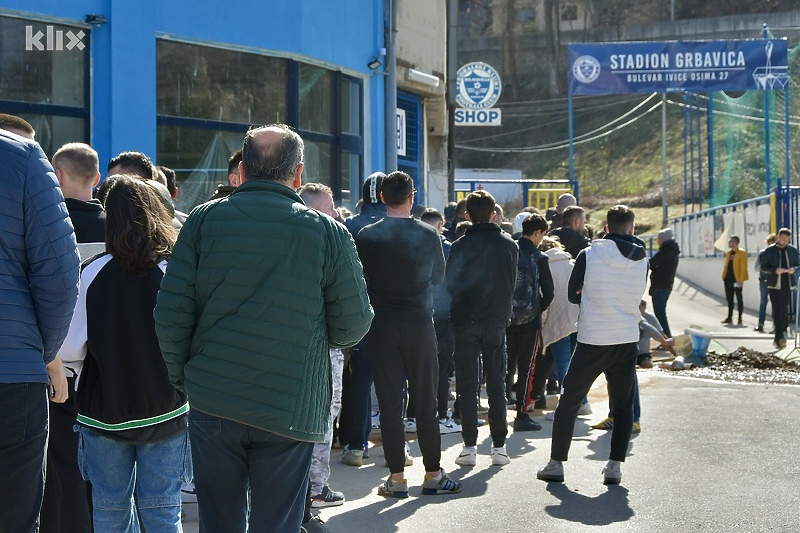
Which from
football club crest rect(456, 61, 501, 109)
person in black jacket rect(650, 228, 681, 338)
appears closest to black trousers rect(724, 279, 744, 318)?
person in black jacket rect(650, 228, 681, 338)

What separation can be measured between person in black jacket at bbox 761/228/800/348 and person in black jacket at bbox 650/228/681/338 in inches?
77.6

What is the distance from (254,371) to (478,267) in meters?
4.50

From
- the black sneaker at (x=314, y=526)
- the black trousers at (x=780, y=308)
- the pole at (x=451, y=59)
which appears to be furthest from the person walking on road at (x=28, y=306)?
the pole at (x=451, y=59)

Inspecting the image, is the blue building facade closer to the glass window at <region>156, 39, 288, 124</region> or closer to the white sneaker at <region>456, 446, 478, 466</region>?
the glass window at <region>156, 39, 288, 124</region>

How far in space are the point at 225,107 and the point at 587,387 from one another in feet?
20.5

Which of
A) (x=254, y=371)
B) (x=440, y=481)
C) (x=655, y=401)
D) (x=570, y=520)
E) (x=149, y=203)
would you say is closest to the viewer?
(x=254, y=371)

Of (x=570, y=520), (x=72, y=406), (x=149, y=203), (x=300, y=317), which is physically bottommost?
(x=570, y=520)

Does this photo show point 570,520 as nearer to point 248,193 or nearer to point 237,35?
point 248,193

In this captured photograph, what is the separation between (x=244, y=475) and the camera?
167 inches

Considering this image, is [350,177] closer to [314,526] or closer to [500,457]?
[500,457]

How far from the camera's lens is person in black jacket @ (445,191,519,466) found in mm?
8414

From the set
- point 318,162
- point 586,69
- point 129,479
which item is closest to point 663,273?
point 318,162

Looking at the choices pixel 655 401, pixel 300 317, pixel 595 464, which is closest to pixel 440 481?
pixel 595 464

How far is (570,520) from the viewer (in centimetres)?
684
